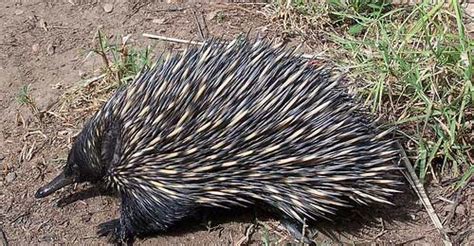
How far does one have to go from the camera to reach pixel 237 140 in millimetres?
3166

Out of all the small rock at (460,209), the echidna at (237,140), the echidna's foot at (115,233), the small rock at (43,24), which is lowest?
the echidna's foot at (115,233)

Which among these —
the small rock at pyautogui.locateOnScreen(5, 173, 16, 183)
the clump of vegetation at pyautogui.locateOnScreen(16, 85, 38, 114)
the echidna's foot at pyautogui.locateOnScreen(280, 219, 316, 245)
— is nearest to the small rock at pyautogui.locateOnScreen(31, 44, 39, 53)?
the clump of vegetation at pyautogui.locateOnScreen(16, 85, 38, 114)

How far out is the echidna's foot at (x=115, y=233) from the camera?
136 inches

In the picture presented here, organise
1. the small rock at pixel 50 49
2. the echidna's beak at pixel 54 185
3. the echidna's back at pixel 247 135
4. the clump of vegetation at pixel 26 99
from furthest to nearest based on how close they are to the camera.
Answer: the small rock at pixel 50 49 < the clump of vegetation at pixel 26 99 < the echidna's beak at pixel 54 185 < the echidna's back at pixel 247 135

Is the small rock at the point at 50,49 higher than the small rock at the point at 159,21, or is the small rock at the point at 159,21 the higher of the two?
the small rock at the point at 159,21

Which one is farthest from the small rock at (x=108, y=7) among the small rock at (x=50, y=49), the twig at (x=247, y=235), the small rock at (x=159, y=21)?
the twig at (x=247, y=235)

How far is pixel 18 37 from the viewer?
449 cm

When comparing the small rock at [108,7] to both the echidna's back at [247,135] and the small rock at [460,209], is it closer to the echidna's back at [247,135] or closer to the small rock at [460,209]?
the echidna's back at [247,135]

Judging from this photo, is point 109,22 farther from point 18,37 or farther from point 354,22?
point 354,22

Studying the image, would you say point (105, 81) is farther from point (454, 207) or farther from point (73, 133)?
point (454, 207)

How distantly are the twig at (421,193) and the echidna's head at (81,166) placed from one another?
1.32 m

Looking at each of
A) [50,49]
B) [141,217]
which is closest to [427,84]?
[141,217]

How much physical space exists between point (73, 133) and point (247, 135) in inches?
45.5

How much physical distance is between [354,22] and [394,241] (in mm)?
1383
